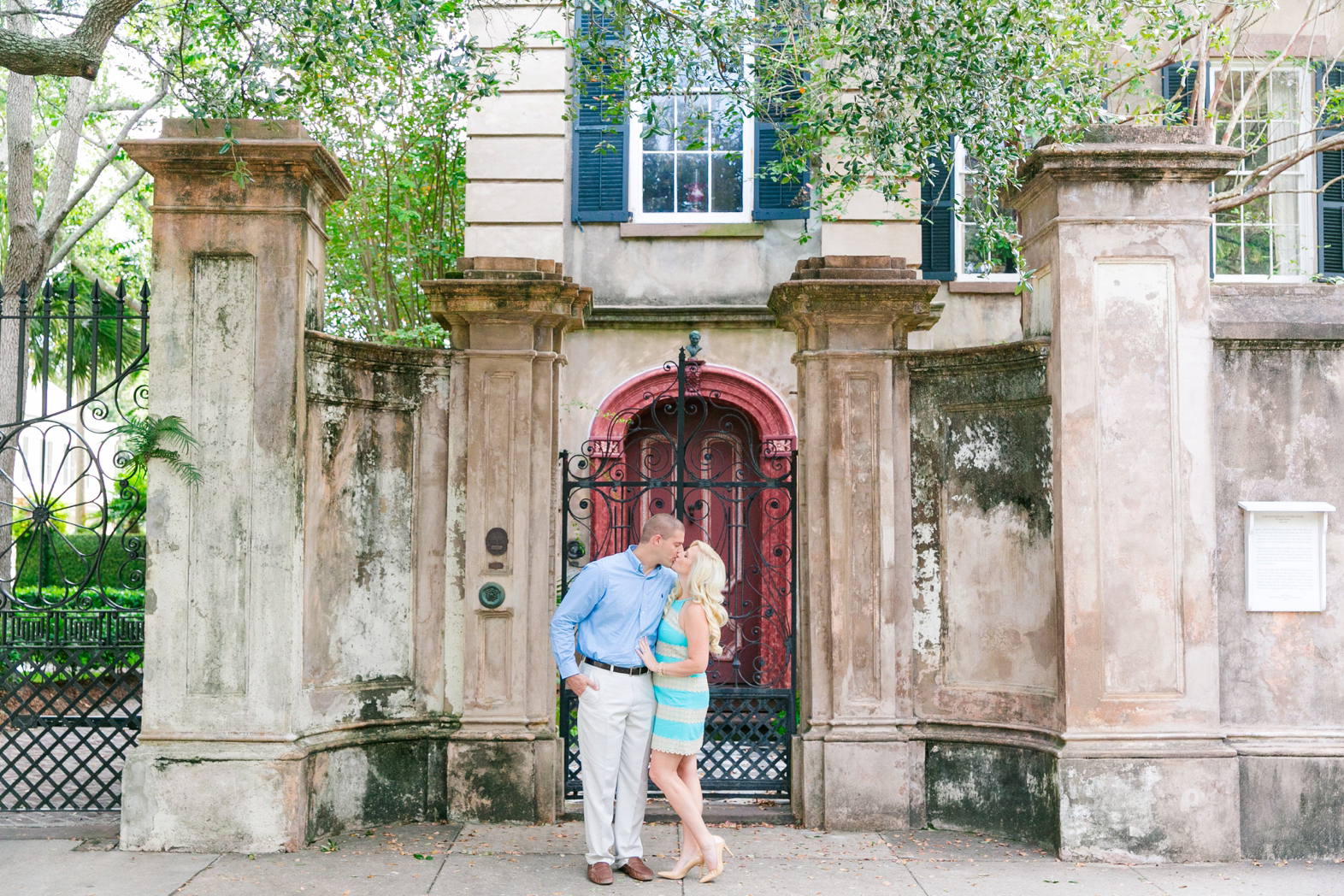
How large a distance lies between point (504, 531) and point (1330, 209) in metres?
9.83

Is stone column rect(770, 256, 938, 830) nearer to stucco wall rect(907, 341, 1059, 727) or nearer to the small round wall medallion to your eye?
stucco wall rect(907, 341, 1059, 727)

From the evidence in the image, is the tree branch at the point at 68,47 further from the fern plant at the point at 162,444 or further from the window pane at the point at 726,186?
the window pane at the point at 726,186

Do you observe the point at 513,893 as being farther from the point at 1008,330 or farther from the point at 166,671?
the point at 1008,330

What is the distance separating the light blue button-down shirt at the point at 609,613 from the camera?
5.57 meters

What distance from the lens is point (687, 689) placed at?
5.55 meters

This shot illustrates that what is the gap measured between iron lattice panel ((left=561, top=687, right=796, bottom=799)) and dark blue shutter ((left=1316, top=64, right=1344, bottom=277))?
8.42 meters

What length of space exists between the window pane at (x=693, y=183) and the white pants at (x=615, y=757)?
7273 mm

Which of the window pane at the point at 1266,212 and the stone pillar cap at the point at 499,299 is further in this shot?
the window pane at the point at 1266,212

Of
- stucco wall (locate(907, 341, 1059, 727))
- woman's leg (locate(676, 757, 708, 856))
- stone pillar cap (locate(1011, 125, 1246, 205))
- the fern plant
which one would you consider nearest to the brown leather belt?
woman's leg (locate(676, 757, 708, 856))

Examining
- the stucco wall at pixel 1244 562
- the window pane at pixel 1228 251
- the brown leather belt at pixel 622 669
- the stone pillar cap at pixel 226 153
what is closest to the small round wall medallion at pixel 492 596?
the brown leather belt at pixel 622 669

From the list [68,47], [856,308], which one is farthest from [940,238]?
[68,47]

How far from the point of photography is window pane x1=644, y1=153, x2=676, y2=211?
11844 mm

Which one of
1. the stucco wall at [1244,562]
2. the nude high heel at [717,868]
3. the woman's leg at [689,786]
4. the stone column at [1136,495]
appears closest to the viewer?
the nude high heel at [717,868]

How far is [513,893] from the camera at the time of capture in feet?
17.4
